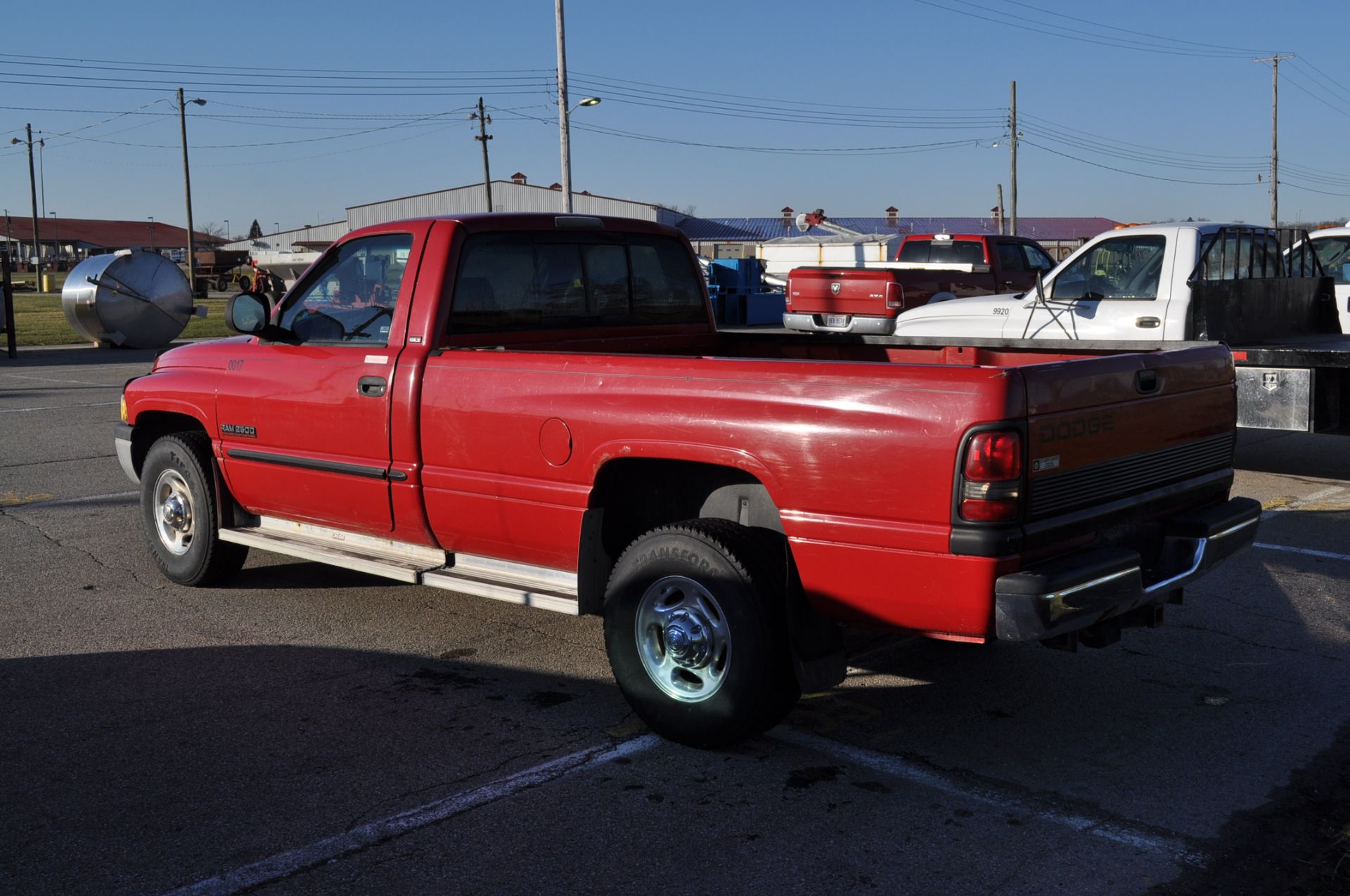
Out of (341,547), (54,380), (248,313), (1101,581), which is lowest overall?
(341,547)

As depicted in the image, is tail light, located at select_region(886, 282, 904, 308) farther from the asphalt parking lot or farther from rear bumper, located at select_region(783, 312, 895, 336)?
the asphalt parking lot

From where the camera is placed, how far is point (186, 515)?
22.1 feet

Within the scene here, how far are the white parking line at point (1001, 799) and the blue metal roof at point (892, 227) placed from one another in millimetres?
65321

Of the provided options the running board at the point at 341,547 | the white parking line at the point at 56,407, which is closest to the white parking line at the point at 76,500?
the running board at the point at 341,547

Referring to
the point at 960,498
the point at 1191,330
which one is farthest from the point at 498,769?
the point at 1191,330

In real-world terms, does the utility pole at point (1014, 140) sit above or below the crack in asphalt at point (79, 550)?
above

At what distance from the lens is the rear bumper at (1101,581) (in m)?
3.82

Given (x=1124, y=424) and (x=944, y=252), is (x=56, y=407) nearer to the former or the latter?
(x=944, y=252)

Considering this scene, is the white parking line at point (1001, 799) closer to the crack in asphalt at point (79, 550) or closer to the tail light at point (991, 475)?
the tail light at point (991, 475)

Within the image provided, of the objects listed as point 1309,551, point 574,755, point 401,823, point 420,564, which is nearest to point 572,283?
point 420,564

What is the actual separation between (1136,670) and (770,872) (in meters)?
2.55

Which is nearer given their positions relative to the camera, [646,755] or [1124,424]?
[1124,424]

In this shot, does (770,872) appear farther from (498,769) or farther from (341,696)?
(341,696)

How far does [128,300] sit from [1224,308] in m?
22.8
